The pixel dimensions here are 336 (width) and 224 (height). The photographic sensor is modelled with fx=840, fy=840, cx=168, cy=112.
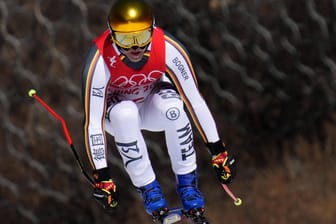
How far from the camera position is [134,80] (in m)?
0.63

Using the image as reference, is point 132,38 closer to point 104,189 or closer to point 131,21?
point 131,21

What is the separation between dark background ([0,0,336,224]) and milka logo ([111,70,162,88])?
83 centimetres

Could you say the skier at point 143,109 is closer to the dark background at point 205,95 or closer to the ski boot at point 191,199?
the ski boot at point 191,199

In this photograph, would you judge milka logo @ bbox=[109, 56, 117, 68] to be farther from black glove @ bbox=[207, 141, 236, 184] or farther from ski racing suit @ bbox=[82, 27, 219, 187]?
black glove @ bbox=[207, 141, 236, 184]

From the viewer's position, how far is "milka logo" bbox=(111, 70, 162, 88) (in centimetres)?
63

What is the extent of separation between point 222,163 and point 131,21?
0.16 metres

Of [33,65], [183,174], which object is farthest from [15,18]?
[183,174]

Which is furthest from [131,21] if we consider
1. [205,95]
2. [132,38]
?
[205,95]

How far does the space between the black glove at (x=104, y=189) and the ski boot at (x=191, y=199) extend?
7 cm

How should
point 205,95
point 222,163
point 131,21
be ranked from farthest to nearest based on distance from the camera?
point 205,95 → point 222,163 → point 131,21

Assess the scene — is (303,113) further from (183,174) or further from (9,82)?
(183,174)

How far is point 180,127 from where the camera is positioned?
64 cm

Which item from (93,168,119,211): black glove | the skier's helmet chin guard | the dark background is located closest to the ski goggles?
the skier's helmet chin guard

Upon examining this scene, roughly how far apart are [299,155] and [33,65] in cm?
51
